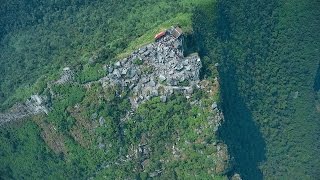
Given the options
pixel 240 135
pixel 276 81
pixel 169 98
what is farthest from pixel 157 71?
pixel 276 81

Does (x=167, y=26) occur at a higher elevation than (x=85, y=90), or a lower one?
higher

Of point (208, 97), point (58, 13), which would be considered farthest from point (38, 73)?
point (208, 97)

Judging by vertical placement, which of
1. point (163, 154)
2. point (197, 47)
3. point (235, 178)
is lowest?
point (235, 178)

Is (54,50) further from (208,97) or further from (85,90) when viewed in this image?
(208,97)

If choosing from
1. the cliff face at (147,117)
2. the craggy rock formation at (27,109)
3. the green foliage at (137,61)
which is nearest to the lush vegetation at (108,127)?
the cliff face at (147,117)

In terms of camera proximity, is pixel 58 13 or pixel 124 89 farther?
pixel 58 13

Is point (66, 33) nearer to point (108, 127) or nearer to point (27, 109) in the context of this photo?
point (27, 109)
